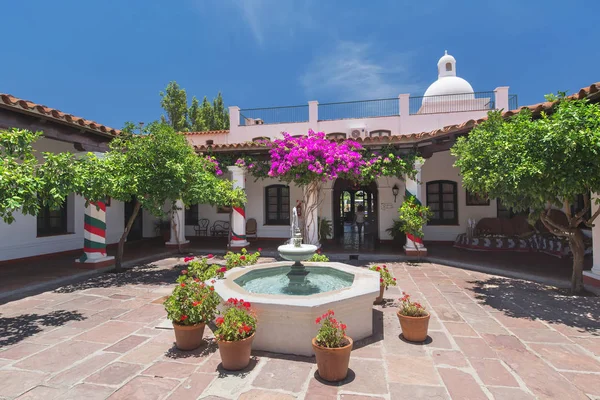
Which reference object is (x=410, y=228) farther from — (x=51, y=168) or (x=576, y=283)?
(x=51, y=168)

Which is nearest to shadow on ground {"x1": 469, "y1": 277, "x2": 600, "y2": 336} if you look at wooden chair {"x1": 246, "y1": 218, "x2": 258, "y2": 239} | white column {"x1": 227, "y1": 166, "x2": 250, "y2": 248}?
white column {"x1": 227, "y1": 166, "x2": 250, "y2": 248}

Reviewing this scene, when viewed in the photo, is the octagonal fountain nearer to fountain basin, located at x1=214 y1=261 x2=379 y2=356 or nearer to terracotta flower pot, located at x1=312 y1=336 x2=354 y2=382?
fountain basin, located at x1=214 y1=261 x2=379 y2=356

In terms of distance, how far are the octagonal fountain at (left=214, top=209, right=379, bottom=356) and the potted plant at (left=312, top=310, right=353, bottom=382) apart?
0.41 metres

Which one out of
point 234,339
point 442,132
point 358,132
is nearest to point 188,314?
point 234,339

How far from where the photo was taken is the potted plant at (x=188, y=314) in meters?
3.76

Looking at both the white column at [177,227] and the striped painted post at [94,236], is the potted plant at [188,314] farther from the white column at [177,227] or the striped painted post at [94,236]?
the white column at [177,227]

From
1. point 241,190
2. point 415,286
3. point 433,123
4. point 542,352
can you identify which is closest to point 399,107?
point 433,123

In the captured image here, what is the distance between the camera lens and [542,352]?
3689 millimetres

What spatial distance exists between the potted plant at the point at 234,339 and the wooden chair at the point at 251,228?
10057 mm

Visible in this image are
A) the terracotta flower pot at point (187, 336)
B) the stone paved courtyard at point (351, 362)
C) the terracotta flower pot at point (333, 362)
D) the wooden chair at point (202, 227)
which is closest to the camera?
the stone paved courtyard at point (351, 362)

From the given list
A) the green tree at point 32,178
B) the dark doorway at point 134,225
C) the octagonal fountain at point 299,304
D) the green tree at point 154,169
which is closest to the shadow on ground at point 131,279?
the green tree at point 154,169

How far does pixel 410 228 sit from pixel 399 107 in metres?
8.59

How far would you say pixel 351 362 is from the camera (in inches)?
138

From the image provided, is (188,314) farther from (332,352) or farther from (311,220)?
(311,220)
